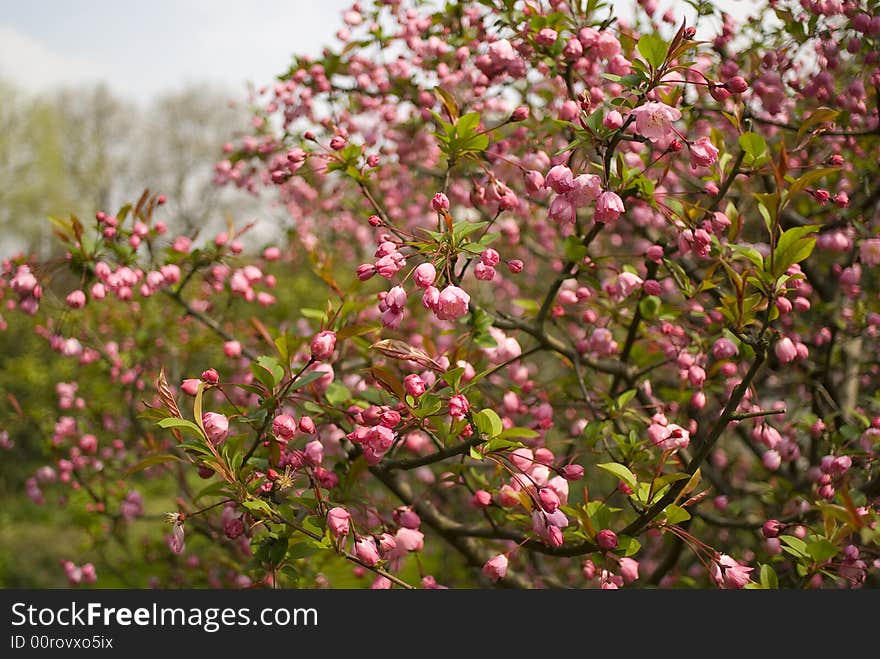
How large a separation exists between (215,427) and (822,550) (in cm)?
145

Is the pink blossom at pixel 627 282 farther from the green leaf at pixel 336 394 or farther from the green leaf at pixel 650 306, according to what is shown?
the green leaf at pixel 336 394

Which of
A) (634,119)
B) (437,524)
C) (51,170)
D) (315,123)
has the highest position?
(51,170)

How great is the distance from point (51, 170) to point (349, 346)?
23.4 m

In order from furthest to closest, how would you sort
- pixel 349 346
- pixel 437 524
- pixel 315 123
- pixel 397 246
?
pixel 315 123 < pixel 349 346 < pixel 437 524 < pixel 397 246

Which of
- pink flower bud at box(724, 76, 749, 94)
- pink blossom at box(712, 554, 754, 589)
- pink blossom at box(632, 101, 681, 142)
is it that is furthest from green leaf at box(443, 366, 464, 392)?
pink flower bud at box(724, 76, 749, 94)

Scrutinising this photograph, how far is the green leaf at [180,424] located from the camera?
143 cm

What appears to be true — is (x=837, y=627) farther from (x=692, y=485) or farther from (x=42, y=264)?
(x=42, y=264)

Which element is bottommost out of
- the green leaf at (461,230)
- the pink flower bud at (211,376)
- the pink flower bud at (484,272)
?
the pink flower bud at (211,376)

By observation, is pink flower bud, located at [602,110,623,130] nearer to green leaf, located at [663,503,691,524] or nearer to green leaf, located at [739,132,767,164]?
green leaf, located at [739,132,767,164]

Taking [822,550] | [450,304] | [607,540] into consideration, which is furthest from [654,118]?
[822,550]

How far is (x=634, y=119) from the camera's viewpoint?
1476 millimetres

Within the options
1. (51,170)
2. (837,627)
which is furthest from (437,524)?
(51,170)

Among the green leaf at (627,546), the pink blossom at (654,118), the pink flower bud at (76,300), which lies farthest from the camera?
the pink flower bud at (76,300)

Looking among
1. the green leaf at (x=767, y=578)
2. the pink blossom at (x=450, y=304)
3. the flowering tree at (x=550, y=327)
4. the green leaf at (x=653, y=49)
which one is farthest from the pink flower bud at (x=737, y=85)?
the green leaf at (x=767, y=578)
